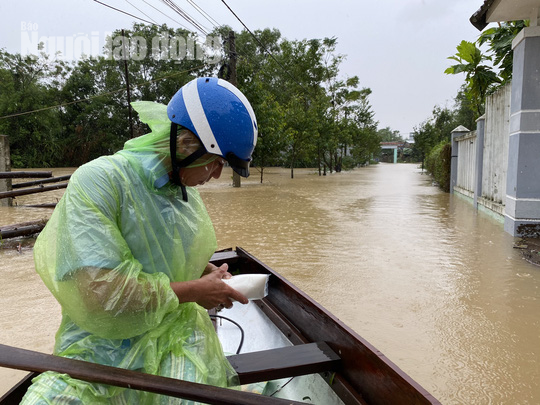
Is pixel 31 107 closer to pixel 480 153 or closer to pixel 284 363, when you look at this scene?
pixel 480 153

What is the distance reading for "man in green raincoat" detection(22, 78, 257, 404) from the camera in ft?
4.26

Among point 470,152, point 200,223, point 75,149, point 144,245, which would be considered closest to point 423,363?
point 200,223

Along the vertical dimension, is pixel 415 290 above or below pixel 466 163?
below

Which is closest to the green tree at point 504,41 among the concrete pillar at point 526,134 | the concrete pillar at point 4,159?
the concrete pillar at point 526,134

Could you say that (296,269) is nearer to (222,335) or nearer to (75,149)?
(222,335)

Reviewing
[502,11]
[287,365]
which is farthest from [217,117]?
[502,11]

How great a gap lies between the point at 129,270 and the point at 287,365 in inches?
36.4

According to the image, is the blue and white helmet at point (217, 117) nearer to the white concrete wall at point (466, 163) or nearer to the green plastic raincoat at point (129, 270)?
the green plastic raincoat at point (129, 270)

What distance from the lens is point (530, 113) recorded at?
5.84 m

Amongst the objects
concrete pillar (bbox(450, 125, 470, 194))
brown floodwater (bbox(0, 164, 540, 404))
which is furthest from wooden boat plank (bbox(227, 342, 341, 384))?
concrete pillar (bbox(450, 125, 470, 194))

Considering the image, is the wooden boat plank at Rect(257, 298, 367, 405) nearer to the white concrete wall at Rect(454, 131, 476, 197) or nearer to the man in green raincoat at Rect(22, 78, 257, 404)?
the man in green raincoat at Rect(22, 78, 257, 404)

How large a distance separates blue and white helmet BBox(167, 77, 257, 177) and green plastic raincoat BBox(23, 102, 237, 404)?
0.11 meters

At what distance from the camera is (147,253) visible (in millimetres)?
1479

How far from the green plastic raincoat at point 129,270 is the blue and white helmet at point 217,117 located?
11 centimetres
